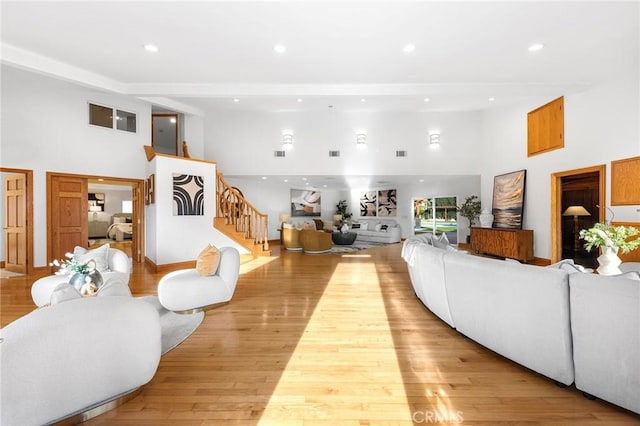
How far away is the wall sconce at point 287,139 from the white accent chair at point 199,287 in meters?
5.27

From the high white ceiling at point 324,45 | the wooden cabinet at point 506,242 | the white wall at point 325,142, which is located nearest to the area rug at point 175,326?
the high white ceiling at point 324,45

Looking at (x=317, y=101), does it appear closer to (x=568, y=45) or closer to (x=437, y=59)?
(x=437, y=59)

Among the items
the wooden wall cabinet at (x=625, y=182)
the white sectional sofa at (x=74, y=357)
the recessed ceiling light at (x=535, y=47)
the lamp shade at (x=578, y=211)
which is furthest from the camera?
the lamp shade at (x=578, y=211)

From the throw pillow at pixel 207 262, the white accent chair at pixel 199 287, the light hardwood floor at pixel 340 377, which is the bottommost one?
the light hardwood floor at pixel 340 377

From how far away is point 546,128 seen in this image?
21.0 feet

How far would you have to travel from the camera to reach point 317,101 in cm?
727

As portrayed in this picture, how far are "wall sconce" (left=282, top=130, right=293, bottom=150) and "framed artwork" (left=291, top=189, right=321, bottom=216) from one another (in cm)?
352

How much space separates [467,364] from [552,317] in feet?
2.57

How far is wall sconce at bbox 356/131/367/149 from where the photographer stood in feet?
27.8

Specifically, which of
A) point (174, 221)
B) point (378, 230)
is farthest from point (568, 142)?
point (174, 221)

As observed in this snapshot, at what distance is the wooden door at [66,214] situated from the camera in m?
5.79

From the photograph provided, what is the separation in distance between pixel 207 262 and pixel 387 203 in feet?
33.8

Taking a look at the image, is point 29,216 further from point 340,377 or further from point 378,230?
point 378,230

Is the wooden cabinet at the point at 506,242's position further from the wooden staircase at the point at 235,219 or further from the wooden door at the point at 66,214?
the wooden door at the point at 66,214
